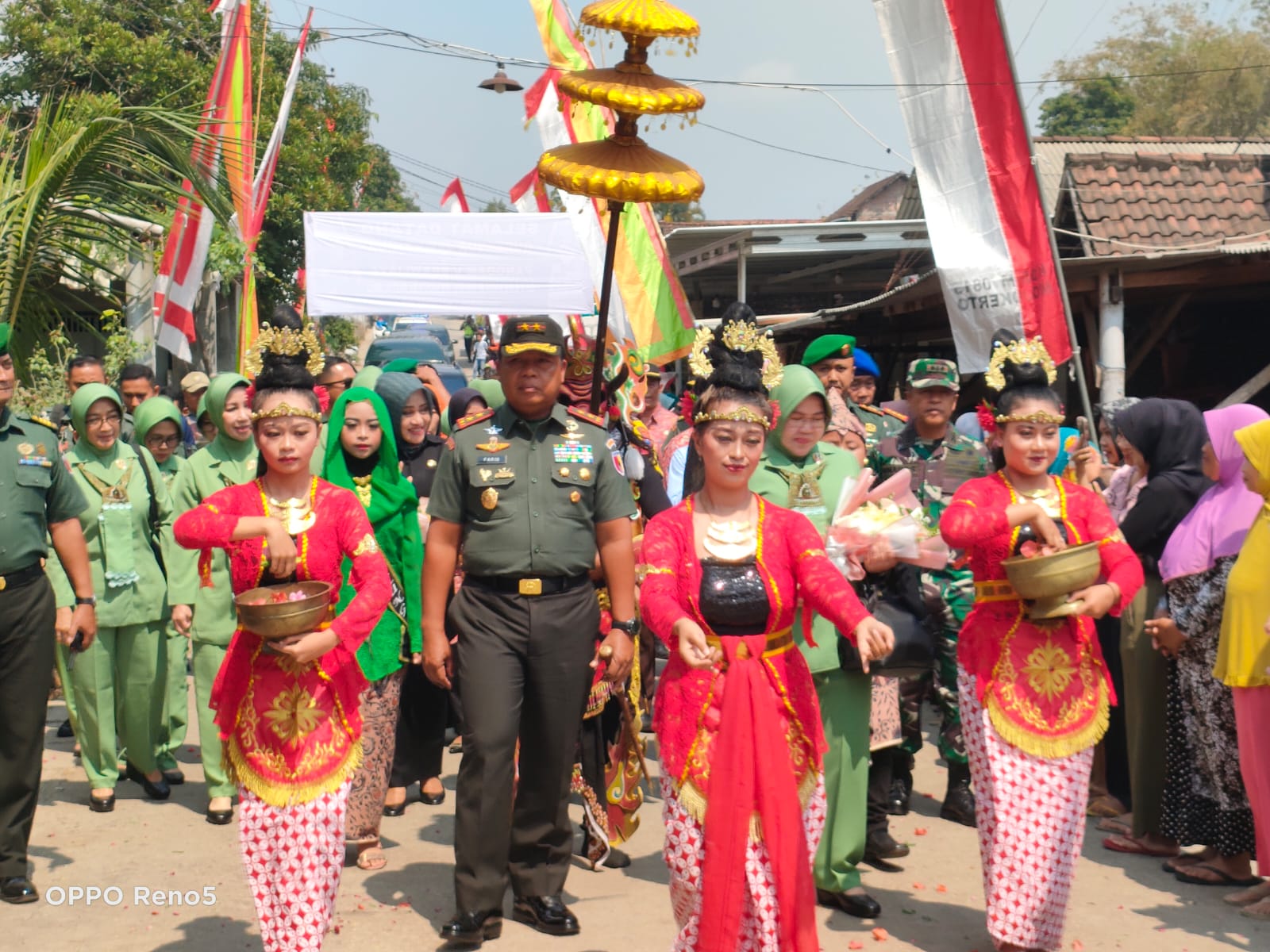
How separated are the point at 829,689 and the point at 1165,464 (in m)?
1.93

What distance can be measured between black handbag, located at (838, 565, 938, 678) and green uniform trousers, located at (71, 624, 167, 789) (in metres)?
3.85

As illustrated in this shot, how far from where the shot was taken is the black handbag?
5.39 meters

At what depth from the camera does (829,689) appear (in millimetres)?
5406

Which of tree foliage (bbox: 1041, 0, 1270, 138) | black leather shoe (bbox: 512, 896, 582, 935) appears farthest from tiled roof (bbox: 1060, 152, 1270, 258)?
tree foliage (bbox: 1041, 0, 1270, 138)

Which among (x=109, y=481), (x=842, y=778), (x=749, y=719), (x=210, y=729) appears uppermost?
(x=109, y=481)

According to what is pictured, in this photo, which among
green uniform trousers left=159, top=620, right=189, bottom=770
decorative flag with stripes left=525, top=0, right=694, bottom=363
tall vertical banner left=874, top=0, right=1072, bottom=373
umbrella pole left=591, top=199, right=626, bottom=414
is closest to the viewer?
umbrella pole left=591, top=199, right=626, bottom=414

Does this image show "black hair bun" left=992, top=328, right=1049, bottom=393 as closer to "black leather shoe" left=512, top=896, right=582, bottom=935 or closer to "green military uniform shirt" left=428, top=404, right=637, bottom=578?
"green military uniform shirt" left=428, top=404, right=637, bottom=578

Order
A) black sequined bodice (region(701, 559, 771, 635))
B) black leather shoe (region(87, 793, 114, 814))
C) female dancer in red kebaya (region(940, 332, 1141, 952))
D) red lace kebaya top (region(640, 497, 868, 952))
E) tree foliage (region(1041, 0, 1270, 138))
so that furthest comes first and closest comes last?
tree foliage (region(1041, 0, 1270, 138)) → black leather shoe (region(87, 793, 114, 814)) → female dancer in red kebaya (region(940, 332, 1141, 952)) → black sequined bodice (region(701, 559, 771, 635)) → red lace kebaya top (region(640, 497, 868, 952))

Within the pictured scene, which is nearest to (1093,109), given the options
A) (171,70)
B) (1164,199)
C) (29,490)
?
(171,70)

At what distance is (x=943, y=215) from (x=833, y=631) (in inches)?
131

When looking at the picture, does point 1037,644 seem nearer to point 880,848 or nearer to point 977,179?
point 880,848

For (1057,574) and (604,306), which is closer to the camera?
(1057,574)

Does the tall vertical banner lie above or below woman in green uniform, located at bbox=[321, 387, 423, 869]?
above

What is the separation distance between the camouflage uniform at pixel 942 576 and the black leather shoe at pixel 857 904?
47.5 inches
